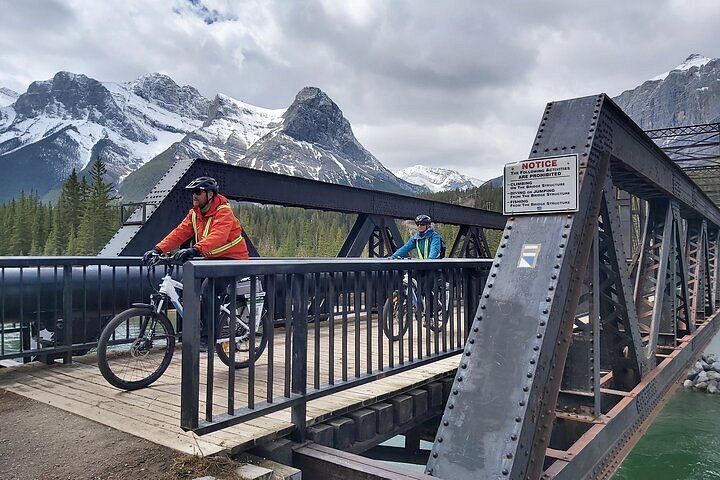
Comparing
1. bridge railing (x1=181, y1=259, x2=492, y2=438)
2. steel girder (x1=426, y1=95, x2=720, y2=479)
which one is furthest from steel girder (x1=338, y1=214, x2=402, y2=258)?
Answer: steel girder (x1=426, y1=95, x2=720, y2=479)

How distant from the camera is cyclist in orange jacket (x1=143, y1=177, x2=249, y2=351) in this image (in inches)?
204

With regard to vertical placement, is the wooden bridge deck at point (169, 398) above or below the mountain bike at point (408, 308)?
below

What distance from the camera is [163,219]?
280 inches

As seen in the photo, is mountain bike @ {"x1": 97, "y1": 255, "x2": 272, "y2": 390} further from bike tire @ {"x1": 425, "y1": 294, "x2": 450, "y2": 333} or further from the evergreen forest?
the evergreen forest

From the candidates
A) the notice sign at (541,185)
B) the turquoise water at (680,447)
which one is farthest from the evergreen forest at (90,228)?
the notice sign at (541,185)

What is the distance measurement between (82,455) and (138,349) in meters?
2.02

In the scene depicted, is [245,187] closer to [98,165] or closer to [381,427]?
[381,427]

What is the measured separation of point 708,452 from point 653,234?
267 inches

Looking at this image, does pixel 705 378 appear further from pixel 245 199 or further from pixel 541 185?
pixel 541 185

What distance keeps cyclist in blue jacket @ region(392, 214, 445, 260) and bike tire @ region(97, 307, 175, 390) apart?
13.6 feet

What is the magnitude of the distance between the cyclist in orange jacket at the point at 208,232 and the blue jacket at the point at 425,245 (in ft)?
11.9

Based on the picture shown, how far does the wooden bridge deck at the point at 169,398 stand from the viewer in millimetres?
3797

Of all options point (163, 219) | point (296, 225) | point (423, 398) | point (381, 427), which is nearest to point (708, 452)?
point (423, 398)

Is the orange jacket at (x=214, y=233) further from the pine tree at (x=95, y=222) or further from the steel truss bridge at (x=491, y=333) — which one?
the pine tree at (x=95, y=222)
